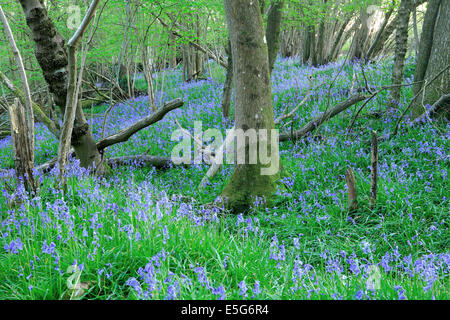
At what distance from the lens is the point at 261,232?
10.2ft

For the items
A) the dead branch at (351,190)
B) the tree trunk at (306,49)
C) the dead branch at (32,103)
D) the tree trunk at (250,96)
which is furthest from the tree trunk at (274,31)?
the tree trunk at (306,49)

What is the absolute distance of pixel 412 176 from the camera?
4504 mm

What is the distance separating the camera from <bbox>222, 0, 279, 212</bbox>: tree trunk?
4441 millimetres

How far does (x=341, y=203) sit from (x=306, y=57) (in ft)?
44.4

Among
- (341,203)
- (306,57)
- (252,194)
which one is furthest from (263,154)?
(306,57)

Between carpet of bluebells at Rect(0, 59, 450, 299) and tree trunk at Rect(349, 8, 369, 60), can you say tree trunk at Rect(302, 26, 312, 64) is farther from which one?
carpet of bluebells at Rect(0, 59, 450, 299)

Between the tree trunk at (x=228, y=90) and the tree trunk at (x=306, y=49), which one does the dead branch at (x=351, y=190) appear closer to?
the tree trunk at (x=228, y=90)

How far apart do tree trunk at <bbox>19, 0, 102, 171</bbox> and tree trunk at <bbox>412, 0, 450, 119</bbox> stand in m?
5.49

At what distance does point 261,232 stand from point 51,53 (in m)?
4.03

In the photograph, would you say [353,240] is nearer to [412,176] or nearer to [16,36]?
[412,176]

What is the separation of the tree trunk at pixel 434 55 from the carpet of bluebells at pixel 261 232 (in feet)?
2.09

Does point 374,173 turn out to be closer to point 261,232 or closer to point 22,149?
point 261,232

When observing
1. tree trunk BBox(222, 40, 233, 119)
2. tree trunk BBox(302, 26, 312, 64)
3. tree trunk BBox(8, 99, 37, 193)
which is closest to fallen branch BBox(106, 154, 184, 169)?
tree trunk BBox(222, 40, 233, 119)
